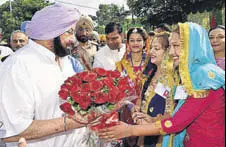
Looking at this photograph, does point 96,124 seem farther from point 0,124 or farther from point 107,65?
point 107,65

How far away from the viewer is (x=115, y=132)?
236cm

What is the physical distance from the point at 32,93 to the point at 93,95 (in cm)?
42

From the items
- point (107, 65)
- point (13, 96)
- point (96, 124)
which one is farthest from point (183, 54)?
point (107, 65)

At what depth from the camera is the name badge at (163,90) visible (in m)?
3.51

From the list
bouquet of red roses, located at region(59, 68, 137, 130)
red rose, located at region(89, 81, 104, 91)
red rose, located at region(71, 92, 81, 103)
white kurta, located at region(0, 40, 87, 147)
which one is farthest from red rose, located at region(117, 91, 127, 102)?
white kurta, located at region(0, 40, 87, 147)

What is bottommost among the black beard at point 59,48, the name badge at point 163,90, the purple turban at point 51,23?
the name badge at point 163,90

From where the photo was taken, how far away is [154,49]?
3.79 metres

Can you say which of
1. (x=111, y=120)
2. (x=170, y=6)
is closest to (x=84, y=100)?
(x=111, y=120)

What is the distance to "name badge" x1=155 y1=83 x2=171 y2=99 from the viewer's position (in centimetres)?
351

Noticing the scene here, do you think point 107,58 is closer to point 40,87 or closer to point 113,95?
point 40,87

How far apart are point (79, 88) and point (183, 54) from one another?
0.89 m

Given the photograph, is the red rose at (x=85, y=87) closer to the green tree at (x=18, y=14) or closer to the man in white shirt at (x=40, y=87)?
the man in white shirt at (x=40, y=87)

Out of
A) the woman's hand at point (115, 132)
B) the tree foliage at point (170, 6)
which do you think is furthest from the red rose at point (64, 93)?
the tree foliage at point (170, 6)

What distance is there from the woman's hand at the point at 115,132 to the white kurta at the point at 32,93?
188 mm
